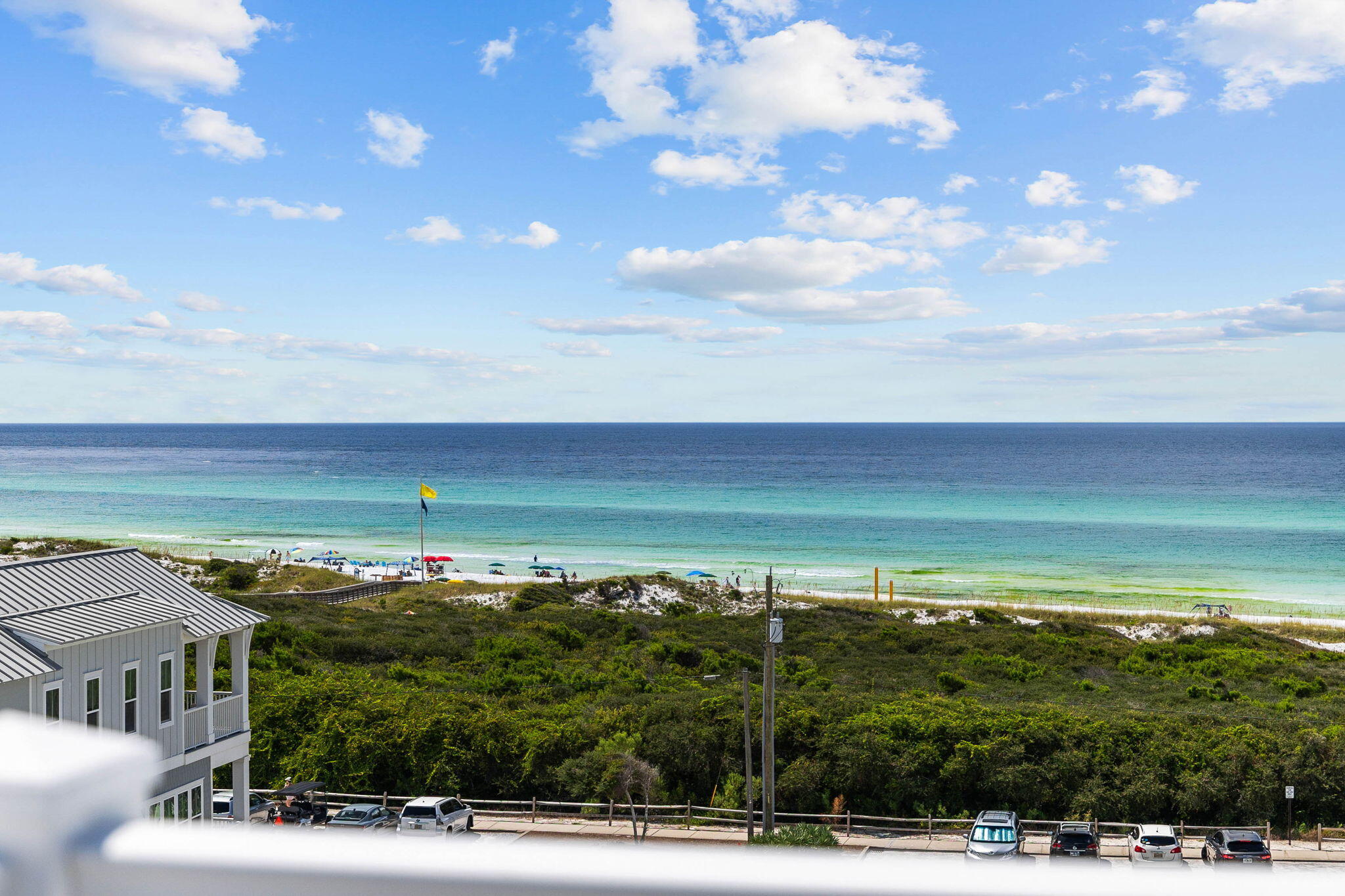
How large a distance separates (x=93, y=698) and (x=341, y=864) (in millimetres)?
13447

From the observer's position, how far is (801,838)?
61.7 ft

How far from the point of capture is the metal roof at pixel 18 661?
1094 centimetres

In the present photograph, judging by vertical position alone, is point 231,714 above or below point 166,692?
below

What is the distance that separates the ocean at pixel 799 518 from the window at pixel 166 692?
55.3 m

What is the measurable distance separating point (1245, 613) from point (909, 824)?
46217 millimetres

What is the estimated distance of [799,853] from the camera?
4.43 ft

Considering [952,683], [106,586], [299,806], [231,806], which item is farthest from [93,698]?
[952,683]

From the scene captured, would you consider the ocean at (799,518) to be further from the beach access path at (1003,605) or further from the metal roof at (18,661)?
the metal roof at (18,661)

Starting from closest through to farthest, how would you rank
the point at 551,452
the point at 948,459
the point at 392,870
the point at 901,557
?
the point at 392,870 → the point at 901,557 → the point at 948,459 → the point at 551,452

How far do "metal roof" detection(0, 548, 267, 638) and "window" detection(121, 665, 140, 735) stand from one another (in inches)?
37.5

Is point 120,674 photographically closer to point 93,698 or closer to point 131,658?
point 131,658

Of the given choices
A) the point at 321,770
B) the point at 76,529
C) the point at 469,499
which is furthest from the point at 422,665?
the point at 469,499

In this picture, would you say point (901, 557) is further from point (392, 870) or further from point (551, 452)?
point (551, 452)

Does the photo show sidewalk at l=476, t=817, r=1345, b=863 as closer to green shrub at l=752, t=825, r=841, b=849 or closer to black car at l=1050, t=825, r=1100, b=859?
green shrub at l=752, t=825, r=841, b=849
